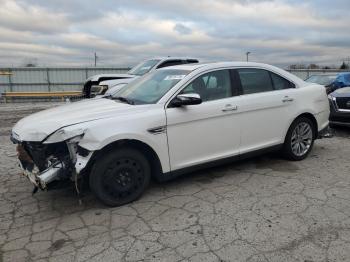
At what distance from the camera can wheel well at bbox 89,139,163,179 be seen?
3.95 m

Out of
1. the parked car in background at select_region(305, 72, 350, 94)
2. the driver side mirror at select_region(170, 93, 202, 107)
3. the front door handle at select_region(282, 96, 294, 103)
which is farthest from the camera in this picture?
the parked car in background at select_region(305, 72, 350, 94)

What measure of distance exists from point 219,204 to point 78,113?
2.00 meters

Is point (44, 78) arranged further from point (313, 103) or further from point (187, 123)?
point (187, 123)

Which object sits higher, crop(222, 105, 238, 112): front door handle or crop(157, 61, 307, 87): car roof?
crop(157, 61, 307, 87): car roof

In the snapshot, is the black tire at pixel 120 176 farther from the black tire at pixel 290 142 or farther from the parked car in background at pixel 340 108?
the parked car in background at pixel 340 108

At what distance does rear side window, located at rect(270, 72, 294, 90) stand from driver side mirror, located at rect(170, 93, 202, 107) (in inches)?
67.9

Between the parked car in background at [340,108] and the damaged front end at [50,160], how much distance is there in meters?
6.37

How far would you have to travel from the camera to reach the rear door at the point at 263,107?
507 cm

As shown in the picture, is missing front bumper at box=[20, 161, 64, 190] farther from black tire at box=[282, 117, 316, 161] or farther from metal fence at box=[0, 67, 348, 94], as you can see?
metal fence at box=[0, 67, 348, 94]

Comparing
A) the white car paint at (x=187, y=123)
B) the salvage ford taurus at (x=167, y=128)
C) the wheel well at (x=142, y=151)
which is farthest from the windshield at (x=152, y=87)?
the wheel well at (x=142, y=151)

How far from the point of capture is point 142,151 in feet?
14.1

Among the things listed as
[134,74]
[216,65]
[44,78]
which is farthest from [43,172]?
[44,78]

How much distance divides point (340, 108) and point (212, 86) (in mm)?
4623

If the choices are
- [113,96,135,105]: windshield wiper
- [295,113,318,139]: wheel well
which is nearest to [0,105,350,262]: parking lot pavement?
[295,113,318,139]: wheel well
